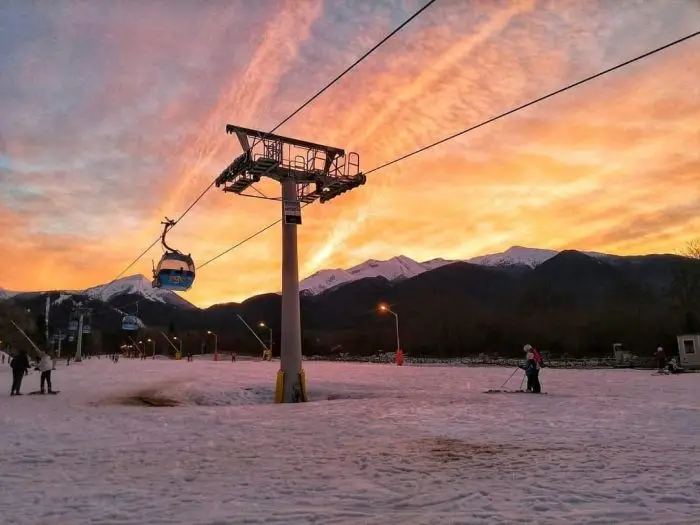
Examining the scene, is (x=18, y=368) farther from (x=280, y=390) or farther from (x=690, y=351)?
(x=690, y=351)

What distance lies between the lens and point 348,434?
11.2 m

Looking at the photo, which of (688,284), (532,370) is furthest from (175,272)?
(688,284)

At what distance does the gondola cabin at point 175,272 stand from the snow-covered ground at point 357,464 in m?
10.3

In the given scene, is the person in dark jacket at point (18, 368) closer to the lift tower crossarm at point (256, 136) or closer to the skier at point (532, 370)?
the lift tower crossarm at point (256, 136)

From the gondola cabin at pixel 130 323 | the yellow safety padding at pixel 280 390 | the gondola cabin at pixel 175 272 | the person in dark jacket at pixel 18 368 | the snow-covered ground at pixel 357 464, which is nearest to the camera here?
the snow-covered ground at pixel 357 464

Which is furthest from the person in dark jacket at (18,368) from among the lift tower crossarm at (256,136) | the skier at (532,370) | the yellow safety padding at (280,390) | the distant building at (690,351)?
the distant building at (690,351)

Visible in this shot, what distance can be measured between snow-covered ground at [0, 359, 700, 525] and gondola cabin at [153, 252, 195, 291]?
10.3 metres

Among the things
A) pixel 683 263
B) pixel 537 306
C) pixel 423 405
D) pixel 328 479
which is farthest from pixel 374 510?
pixel 537 306

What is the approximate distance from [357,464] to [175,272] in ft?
66.0

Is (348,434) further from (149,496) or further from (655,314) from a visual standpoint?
(655,314)

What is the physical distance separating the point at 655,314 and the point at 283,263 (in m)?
98.7

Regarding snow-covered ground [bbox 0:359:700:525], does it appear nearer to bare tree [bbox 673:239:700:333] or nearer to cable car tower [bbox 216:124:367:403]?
cable car tower [bbox 216:124:367:403]

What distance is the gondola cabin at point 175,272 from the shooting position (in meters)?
25.9

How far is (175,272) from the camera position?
2609 centimetres
